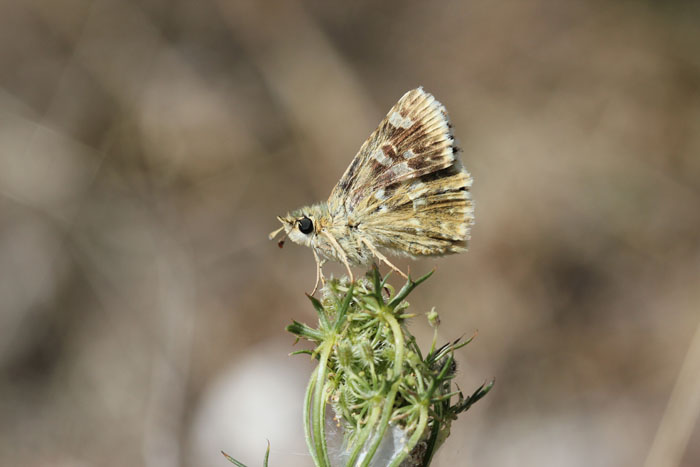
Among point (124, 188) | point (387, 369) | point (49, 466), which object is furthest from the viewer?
point (124, 188)

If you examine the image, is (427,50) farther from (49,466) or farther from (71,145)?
(49,466)

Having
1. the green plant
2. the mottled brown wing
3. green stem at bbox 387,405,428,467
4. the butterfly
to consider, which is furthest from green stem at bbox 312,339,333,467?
the mottled brown wing

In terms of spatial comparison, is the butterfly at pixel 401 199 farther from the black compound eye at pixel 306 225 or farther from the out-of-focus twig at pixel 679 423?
the out-of-focus twig at pixel 679 423

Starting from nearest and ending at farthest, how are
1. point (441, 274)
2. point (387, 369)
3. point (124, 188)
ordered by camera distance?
point (387, 369) < point (441, 274) < point (124, 188)

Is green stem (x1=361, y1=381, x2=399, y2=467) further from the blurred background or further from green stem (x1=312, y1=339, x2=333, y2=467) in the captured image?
the blurred background

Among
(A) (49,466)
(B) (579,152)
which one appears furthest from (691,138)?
(A) (49,466)
